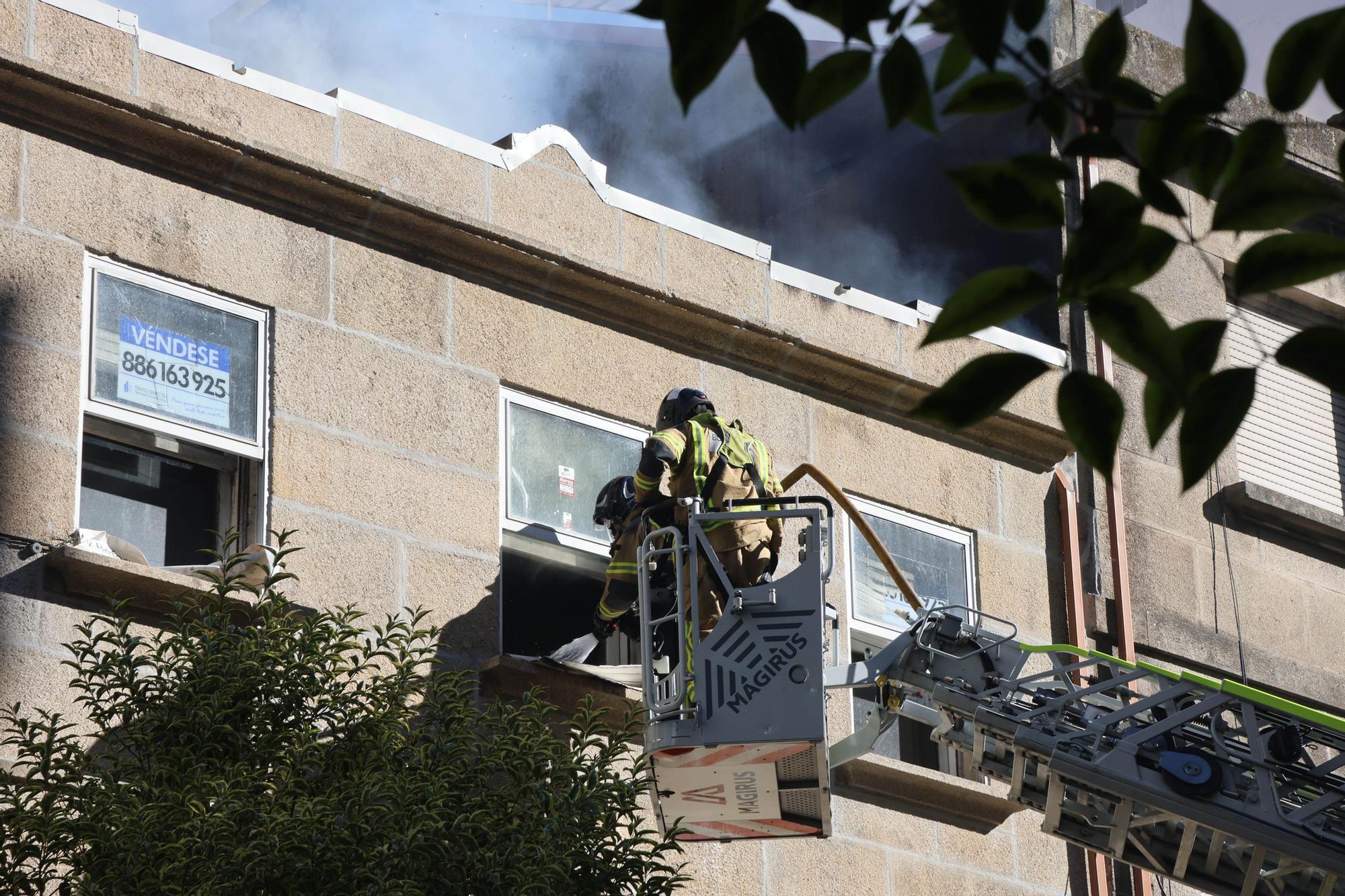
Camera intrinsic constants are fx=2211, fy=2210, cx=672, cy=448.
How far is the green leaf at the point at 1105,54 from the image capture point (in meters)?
2.74

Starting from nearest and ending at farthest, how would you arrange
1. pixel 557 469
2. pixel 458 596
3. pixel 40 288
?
1. pixel 40 288
2. pixel 458 596
3. pixel 557 469

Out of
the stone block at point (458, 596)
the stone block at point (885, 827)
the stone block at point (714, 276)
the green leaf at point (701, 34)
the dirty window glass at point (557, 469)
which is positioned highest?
the stone block at point (714, 276)

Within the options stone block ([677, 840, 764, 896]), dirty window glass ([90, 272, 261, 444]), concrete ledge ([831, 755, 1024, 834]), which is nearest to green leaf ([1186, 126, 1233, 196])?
dirty window glass ([90, 272, 261, 444])

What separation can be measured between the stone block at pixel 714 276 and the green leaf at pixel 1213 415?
9304 mm

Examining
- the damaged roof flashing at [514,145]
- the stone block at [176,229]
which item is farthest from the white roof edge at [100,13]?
the stone block at [176,229]

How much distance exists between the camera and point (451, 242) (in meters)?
11.2

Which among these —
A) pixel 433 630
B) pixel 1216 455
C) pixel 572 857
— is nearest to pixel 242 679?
pixel 433 630

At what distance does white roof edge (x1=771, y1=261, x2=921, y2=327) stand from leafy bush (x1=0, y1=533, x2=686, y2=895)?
4776 millimetres

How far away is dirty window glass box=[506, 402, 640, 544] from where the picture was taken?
36.7ft

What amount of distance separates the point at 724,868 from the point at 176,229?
406 cm

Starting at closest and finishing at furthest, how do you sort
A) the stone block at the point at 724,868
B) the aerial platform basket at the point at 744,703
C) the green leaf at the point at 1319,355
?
the green leaf at the point at 1319,355 < the aerial platform basket at the point at 744,703 < the stone block at the point at 724,868

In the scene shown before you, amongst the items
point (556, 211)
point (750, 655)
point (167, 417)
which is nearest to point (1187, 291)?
point (556, 211)

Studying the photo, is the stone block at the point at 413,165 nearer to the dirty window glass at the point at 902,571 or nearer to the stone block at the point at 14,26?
the stone block at the point at 14,26

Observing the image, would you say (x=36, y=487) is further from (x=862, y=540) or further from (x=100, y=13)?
(x=862, y=540)
